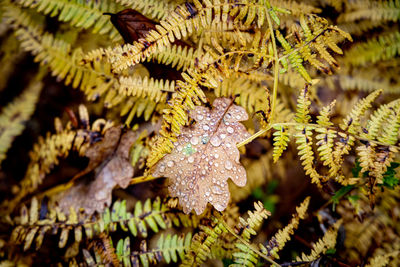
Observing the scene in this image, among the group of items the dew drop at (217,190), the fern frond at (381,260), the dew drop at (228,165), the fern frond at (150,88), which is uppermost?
the fern frond at (150,88)

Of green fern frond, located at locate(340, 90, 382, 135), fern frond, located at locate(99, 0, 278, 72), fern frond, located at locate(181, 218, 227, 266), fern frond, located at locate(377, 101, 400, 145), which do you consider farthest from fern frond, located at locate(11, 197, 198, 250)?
fern frond, located at locate(377, 101, 400, 145)

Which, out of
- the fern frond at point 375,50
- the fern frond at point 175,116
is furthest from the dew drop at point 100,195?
the fern frond at point 375,50

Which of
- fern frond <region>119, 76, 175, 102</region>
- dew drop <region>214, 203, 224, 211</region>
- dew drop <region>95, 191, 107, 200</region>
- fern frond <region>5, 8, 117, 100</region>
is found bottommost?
dew drop <region>95, 191, 107, 200</region>

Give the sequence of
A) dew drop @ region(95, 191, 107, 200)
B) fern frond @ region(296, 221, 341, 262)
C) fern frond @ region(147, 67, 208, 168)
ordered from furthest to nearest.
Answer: dew drop @ region(95, 191, 107, 200)
fern frond @ region(296, 221, 341, 262)
fern frond @ region(147, 67, 208, 168)

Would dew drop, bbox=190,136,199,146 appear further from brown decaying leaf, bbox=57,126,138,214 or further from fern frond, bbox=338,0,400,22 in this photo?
fern frond, bbox=338,0,400,22

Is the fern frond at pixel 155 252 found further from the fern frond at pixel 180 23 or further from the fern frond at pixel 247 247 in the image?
the fern frond at pixel 180 23

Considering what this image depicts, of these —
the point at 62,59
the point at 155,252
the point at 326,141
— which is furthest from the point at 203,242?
the point at 62,59
